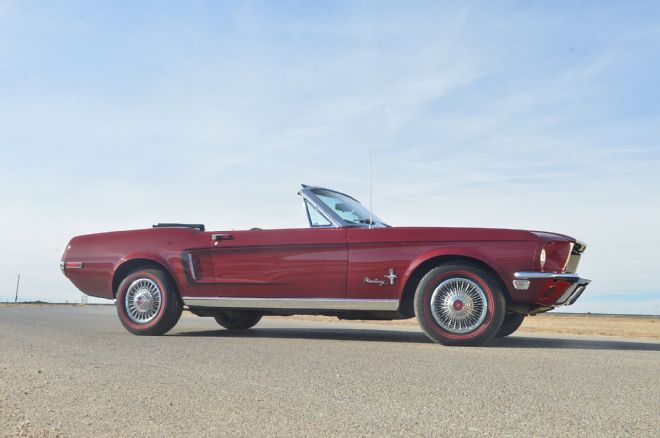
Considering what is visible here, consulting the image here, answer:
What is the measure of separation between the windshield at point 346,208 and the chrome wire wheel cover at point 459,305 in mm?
1188

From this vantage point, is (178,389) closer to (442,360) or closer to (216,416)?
(216,416)

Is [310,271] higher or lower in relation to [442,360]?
higher

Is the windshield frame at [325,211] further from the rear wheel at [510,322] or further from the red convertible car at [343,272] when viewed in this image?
the rear wheel at [510,322]

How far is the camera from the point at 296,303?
20.8ft

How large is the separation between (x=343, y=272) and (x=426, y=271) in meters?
0.81

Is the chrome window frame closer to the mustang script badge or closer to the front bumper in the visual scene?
the mustang script badge

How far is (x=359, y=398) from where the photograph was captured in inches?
127

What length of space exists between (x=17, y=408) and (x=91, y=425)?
0.57 metres

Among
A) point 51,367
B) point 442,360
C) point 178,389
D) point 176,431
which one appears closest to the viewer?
point 176,431

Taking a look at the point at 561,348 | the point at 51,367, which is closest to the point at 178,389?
the point at 51,367

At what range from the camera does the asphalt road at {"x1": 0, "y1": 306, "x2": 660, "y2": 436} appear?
105 inches

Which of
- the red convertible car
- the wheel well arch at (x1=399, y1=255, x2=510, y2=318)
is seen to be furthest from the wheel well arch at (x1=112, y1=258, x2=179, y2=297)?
the wheel well arch at (x1=399, y1=255, x2=510, y2=318)

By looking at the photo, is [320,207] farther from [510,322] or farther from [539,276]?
[510,322]

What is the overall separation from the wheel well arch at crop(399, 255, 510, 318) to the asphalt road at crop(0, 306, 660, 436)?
571mm
